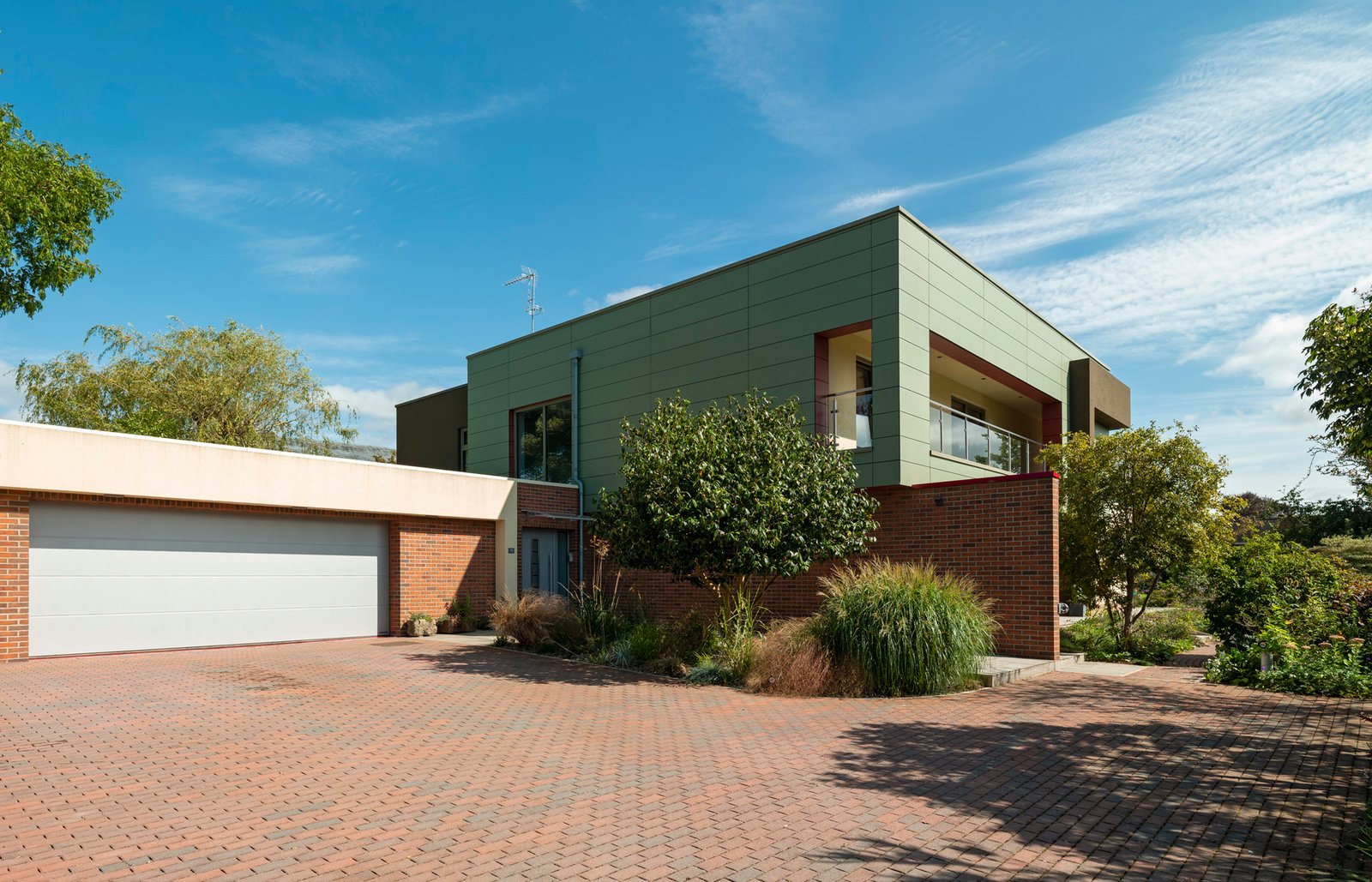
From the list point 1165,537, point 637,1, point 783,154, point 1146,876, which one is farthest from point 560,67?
point 1165,537

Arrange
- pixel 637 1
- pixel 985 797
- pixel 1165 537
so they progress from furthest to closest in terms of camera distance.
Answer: pixel 1165 537 → pixel 637 1 → pixel 985 797

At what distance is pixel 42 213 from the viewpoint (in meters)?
17.1

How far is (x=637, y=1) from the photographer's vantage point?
1088cm

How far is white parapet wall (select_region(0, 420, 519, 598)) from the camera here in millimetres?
11820

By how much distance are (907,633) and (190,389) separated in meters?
24.0

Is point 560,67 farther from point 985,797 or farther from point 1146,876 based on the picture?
point 1146,876

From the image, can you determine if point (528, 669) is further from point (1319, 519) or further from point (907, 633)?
point (1319, 519)

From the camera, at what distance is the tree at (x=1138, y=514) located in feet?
45.1

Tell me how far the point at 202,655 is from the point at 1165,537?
16008mm

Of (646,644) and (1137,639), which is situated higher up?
(646,644)

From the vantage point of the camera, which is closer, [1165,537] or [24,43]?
[1165,537]

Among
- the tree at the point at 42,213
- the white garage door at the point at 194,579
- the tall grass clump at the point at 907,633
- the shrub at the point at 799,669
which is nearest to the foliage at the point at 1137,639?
the tall grass clump at the point at 907,633

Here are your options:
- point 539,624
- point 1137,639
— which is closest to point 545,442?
point 539,624

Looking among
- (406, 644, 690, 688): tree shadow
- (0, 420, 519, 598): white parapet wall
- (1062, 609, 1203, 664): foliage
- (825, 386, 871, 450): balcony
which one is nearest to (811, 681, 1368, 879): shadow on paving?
(406, 644, 690, 688): tree shadow
